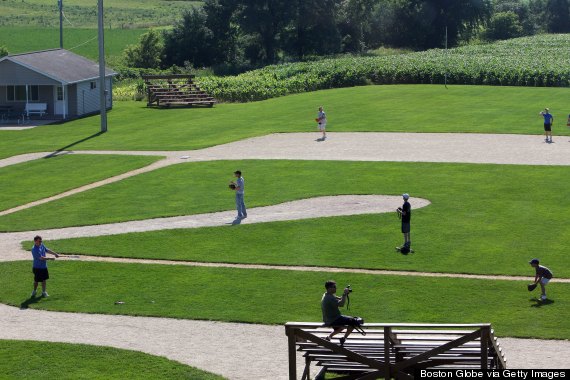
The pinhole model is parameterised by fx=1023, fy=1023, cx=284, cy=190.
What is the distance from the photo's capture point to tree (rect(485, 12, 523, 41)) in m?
141

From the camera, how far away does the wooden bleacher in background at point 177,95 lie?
246 ft

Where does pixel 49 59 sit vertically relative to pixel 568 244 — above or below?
above

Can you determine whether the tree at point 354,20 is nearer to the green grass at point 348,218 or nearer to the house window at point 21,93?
the house window at point 21,93

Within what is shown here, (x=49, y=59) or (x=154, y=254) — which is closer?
(x=154, y=254)

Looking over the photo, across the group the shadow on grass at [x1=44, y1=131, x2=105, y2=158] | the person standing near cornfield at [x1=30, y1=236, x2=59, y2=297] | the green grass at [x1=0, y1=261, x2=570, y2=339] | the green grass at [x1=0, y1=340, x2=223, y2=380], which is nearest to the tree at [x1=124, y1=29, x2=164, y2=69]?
the shadow on grass at [x1=44, y1=131, x2=105, y2=158]

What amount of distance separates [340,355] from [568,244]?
1500cm

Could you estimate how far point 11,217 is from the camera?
39.7 meters

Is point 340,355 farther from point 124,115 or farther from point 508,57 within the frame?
point 508,57

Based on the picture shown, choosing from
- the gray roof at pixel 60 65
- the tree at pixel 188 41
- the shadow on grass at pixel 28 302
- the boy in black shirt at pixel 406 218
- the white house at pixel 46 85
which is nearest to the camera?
the shadow on grass at pixel 28 302

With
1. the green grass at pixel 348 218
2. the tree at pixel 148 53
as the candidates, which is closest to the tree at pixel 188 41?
the tree at pixel 148 53

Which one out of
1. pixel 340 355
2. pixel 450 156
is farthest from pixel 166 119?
pixel 340 355

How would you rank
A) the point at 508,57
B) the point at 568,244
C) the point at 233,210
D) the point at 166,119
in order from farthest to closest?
the point at 508,57, the point at 166,119, the point at 233,210, the point at 568,244

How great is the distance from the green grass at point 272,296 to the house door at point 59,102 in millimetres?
39812

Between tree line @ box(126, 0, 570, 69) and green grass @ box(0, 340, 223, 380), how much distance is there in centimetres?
8158
